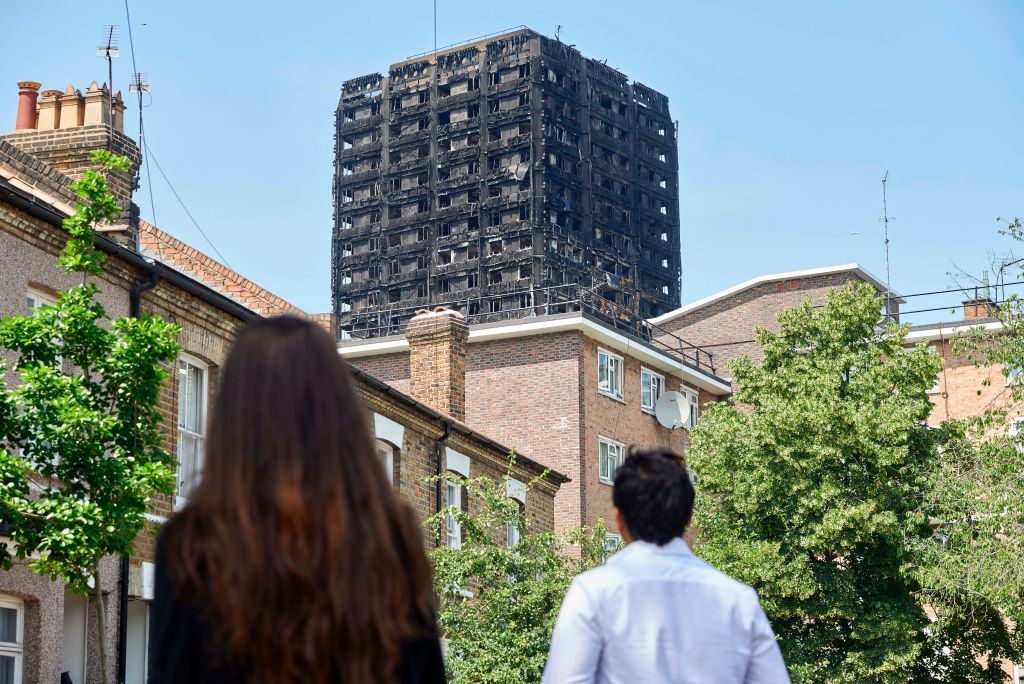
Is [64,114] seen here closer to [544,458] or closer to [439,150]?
[544,458]

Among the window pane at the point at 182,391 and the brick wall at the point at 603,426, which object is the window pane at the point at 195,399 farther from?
the brick wall at the point at 603,426

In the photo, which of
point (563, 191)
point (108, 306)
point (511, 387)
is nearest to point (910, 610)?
point (511, 387)

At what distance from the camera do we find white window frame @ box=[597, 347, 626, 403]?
46.8m

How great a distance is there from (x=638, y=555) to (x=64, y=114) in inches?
824

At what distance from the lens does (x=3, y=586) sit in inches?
661

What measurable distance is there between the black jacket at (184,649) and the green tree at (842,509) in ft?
97.4

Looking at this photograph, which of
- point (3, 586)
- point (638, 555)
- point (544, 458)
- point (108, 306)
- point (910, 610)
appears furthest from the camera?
point (544, 458)

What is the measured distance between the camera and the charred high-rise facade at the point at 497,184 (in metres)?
114

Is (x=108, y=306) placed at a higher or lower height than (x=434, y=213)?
lower

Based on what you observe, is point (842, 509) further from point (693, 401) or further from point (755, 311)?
point (755, 311)

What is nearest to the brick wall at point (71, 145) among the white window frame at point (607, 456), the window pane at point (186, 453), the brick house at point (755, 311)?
the window pane at point (186, 453)

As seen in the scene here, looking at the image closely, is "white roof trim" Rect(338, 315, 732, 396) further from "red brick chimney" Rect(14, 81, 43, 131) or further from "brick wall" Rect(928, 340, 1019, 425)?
"red brick chimney" Rect(14, 81, 43, 131)

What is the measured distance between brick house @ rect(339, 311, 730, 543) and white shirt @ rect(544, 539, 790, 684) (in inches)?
1585

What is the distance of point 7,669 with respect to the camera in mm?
17172
